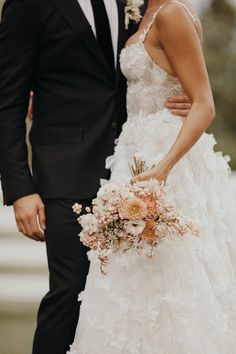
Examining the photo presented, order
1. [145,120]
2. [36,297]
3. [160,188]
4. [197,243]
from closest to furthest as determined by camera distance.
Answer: [160,188], [197,243], [145,120], [36,297]

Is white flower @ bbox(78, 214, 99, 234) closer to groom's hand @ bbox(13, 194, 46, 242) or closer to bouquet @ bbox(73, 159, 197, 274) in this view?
bouquet @ bbox(73, 159, 197, 274)

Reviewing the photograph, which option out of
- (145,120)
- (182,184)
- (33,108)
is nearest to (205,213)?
(182,184)

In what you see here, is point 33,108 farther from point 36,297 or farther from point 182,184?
point 36,297

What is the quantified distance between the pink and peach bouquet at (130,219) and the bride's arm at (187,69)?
0.37 metres

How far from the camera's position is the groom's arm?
15.8ft

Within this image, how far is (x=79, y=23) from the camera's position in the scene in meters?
4.85

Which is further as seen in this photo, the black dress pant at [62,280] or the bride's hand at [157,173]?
the black dress pant at [62,280]

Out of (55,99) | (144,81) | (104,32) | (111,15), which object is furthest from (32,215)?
(111,15)

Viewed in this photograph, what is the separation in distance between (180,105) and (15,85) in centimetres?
77

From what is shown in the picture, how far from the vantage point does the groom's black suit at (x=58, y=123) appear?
4.80 metres

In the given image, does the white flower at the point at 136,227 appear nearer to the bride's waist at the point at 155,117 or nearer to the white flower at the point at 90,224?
the white flower at the point at 90,224

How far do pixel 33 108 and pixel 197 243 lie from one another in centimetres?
105

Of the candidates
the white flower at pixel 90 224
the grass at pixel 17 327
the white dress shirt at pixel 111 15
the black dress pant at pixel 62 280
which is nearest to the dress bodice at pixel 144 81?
the white dress shirt at pixel 111 15

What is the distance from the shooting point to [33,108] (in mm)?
5070
